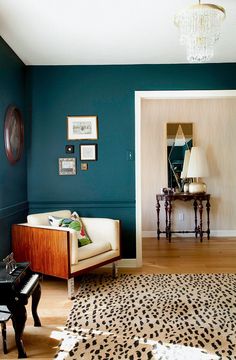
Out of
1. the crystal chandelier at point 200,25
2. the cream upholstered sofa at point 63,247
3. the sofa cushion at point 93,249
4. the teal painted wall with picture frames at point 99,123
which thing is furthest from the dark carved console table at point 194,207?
the crystal chandelier at point 200,25

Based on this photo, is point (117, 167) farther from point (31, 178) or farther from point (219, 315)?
point (219, 315)

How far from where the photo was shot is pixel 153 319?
2549 millimetres

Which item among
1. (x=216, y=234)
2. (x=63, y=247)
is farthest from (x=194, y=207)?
(x=63, y=247)

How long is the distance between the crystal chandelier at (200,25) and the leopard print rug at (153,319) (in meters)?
2.20

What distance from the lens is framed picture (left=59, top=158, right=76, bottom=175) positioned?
13.1 ft

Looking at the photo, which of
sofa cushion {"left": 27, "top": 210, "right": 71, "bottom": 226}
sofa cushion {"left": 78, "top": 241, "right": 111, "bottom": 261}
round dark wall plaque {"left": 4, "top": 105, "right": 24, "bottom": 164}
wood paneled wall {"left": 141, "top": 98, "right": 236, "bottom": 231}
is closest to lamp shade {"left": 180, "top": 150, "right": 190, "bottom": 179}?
wood paneled wall {"left": 141, "top": 98, "right": 236, "bottom": 231}

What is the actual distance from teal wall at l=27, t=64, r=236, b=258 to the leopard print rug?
91cm

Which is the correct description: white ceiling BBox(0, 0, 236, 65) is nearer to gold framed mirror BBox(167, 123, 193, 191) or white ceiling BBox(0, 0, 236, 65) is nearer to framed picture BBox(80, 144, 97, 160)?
framed picture BBox(80, 144, 97, 160)

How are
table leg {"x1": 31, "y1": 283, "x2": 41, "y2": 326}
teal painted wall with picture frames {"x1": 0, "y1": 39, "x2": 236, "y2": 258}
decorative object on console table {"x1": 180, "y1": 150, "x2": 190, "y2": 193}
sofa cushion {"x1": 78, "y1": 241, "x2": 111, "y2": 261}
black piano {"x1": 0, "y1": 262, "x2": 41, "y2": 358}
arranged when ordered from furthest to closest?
decorative object on console table {"x1": 180, "y1": 150, "x2": 190, "y2": 193} < teal painted wall with picture frames {"x1": 0, "y1": 39, "x2": 236, "y2": 258} < sofa cushion {"x1": 78, "y1": 241, "x2": 111, "y2": 261} < table leg {"x1": 31, "y1": 283, "x2": 41, "y2": 326} < black piano {"x1": 0, "y1": 262, "x2": 41, "y2": 358}

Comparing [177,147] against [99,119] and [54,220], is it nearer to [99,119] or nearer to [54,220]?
[99,119]

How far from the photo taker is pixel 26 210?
3.93 m

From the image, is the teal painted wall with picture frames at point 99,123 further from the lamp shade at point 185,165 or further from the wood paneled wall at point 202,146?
the lamp shade at point 185,165

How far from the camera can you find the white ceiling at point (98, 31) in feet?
8.46

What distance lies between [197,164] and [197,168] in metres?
0.07
